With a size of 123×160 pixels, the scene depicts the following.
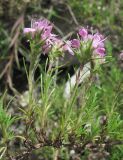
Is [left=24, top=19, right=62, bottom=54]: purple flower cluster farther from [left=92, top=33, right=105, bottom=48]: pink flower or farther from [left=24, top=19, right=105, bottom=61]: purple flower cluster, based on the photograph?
[left=92, top=33, right=105, bottom=48]: pink flower

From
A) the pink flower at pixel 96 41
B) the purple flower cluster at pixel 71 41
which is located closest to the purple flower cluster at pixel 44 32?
the purple flower cluster at pixel 71 41

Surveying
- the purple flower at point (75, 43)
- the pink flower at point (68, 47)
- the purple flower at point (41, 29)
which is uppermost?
the purple flower at point (41, 29)

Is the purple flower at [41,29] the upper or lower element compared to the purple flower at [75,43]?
upper

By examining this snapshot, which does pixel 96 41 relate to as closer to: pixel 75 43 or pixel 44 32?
pixel 75 43

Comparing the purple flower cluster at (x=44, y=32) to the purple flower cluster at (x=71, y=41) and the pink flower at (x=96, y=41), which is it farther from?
the pink flower at (x=96, y=41)

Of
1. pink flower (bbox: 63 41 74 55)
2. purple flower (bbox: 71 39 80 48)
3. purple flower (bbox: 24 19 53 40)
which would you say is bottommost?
pink flower (bbox: 63 41 74 55)

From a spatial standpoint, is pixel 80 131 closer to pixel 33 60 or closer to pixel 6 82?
pixel 33 60

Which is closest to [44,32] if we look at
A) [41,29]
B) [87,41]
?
[41,29]

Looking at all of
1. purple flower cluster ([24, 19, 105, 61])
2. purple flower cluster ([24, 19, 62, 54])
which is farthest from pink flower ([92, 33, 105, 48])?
purple flower cluster ([24, 19, 62, 54])

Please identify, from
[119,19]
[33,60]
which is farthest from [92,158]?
[119,19]

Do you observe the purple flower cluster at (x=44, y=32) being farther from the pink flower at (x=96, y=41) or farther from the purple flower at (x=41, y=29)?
the pink flower at (x=96, y=41)

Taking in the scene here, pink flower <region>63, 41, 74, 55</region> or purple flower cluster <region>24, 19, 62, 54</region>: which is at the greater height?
purple flower cluster <region>24, 19, 62, 54</region>
